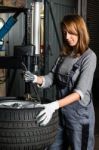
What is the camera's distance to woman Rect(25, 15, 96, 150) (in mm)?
2729

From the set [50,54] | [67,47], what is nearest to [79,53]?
[67,47]

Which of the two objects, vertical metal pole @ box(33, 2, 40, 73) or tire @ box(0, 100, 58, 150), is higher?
vertical metal pole @ box(33, 2, 40, 73)

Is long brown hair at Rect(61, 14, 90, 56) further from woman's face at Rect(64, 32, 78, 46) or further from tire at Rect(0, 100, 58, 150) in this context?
tire at Rect(0, 100, 58, 150)

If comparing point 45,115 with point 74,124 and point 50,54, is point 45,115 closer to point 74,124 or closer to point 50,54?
point 74,124

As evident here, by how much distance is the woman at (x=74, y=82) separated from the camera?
273 cm

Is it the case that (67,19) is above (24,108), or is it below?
above

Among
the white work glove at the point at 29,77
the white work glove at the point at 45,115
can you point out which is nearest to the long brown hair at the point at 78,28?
the white work glove at the point at 29,77

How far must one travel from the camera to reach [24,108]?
243 centimetres


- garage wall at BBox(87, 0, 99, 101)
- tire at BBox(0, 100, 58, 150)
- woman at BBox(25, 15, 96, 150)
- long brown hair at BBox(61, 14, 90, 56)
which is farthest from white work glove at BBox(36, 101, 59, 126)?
garage wall at BBox(87, 0, 99, 101)

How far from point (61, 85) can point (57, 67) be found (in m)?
0.15

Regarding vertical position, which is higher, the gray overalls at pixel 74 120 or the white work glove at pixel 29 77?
the white work glove at pixel 29 77

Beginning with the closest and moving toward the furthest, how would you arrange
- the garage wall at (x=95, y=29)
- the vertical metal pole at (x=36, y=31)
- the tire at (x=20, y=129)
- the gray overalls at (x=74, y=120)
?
the tire at (x=20, y=129), the vertical metal pole at (x=36, y=31), the gray overalls at (x=74, y=120), the garage wall at (x=95, y=29)

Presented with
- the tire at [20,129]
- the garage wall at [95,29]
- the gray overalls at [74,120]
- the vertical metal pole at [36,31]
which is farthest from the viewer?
the garage wall at [95,29]

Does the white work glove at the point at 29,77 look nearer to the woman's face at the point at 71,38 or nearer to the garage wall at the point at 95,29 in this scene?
the woman's face at the point at 71,38
